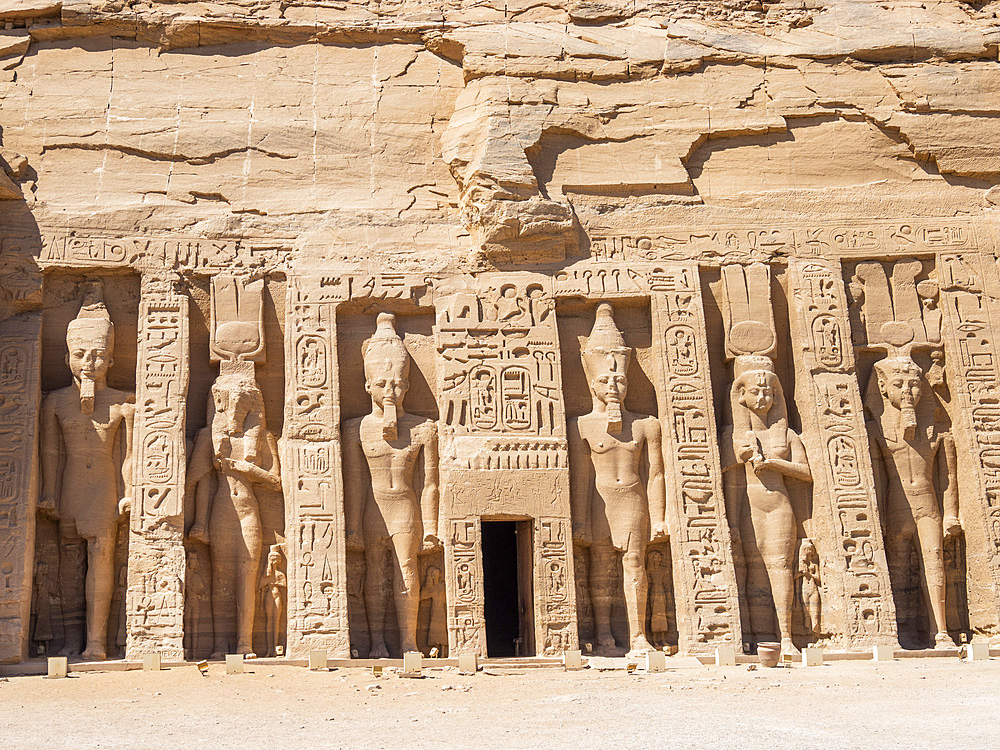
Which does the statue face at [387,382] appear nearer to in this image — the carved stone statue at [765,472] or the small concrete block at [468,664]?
the small concrete block at [468,664]

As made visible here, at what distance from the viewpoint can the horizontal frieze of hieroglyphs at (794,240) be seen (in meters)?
13.1

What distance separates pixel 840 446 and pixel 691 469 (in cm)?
157

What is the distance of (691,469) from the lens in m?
12.3

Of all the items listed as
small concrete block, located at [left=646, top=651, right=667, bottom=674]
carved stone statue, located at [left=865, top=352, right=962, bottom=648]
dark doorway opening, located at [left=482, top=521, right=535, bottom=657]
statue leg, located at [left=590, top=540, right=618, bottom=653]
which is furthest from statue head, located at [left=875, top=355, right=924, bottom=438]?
dark doorway opening, located at [left=482, top=521, right=535, bottom=657]

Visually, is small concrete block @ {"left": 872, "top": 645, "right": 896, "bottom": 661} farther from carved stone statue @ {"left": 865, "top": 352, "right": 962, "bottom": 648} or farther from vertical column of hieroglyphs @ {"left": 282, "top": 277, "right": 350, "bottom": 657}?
vertical column of hieroglyphs @ {"left": 282, "top": 277, "right": 350, "bottom": 657}

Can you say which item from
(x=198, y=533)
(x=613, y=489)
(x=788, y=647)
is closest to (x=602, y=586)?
(x=613, y=489)

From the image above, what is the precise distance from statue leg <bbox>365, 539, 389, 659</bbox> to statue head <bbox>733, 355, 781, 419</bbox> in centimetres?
Result: 393

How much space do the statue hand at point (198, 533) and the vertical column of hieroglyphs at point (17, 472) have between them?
148cm

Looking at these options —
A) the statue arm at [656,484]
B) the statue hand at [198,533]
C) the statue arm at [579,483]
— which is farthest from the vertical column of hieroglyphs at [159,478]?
the statue arm at [656,484]

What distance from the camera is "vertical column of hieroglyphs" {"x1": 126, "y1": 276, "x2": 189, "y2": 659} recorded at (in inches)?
452

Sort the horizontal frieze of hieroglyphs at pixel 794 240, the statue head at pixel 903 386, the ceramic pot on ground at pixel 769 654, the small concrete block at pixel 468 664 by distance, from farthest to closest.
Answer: the horizontal frieze of hieroglyphs at pixel 794 240 → the statue head at pixel 903 386 → the ceramic pot on ground at pixel 769 654 → the small concrete block at pixel 468 664

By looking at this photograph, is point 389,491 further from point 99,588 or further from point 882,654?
point 882,654

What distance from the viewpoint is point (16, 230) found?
12547mm

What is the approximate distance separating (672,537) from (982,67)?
21.6 ft
